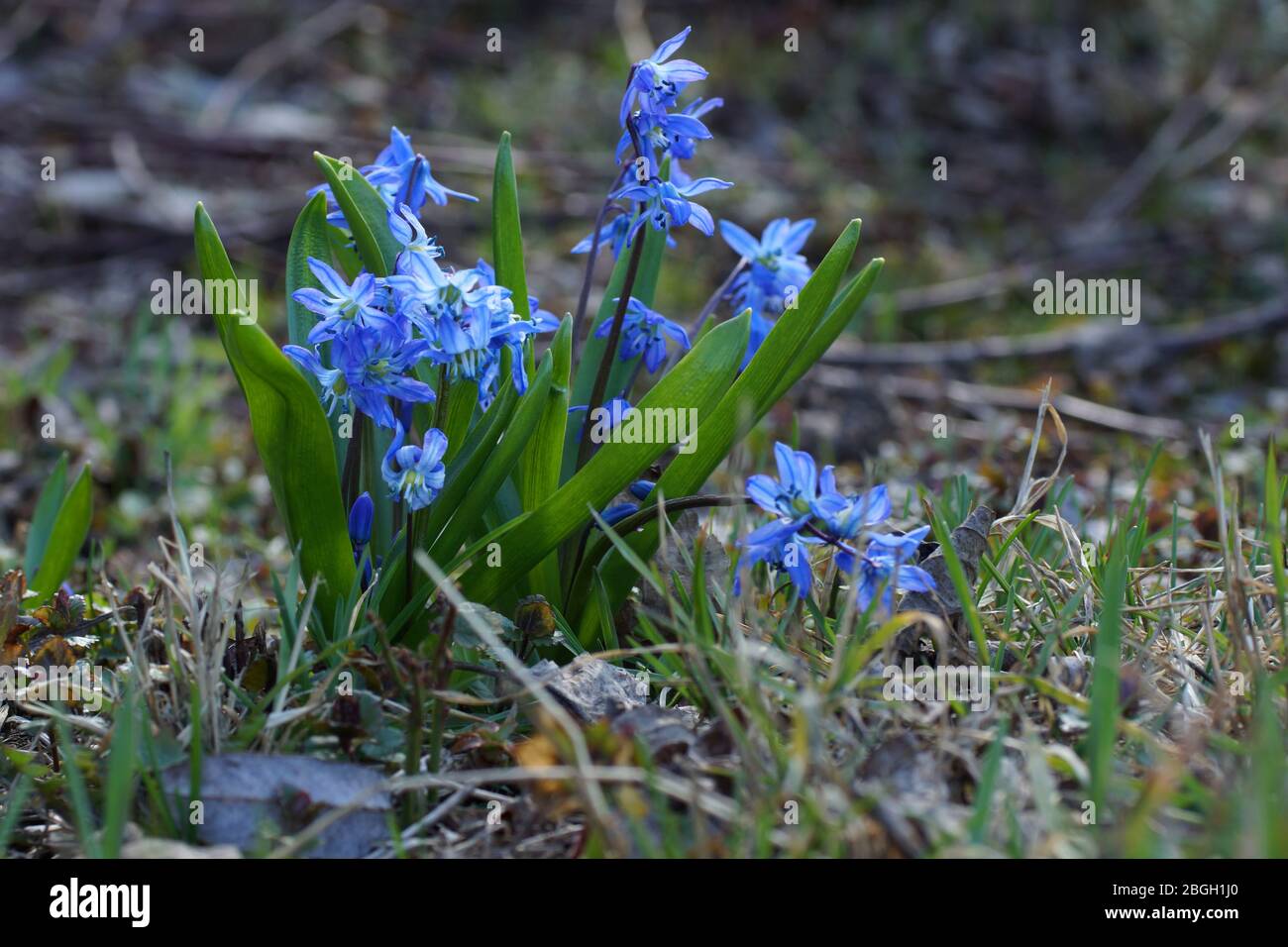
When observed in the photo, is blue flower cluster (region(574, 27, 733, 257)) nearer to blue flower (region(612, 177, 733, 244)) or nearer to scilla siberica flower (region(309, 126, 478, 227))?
blue flower (region(612, 177, 733, 244))

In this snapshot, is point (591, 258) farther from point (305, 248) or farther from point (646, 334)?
point (305, 248)

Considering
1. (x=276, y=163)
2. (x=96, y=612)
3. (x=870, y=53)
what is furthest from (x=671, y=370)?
(x=870, y=53)

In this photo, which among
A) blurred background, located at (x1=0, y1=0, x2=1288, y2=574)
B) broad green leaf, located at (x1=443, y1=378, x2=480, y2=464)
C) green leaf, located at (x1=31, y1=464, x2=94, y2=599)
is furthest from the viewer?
blurred background, located at (x1=0, y1=0, x2=1288, y2=574)

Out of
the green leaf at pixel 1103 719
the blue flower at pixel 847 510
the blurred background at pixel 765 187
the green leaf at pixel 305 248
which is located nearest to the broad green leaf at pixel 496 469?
the green leaf at pixel 305 248

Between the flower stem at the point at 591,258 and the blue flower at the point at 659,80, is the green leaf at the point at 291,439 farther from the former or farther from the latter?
the blue flower at the point at 659,80

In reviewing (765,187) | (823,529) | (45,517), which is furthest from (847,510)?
(765,187)

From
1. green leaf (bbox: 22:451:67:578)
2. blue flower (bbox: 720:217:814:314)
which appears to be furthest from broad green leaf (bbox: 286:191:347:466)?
green leaf (bbox: 22:451:67:578)
